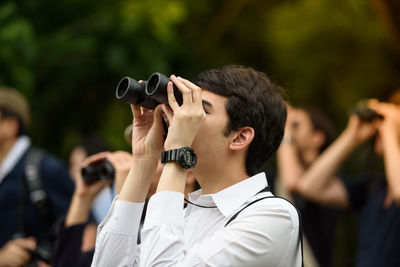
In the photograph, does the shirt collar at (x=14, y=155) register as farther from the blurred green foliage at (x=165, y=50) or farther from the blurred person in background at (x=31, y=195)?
the blurred green foliage at (x=165, y=50)

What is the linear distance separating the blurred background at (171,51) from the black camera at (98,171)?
2.80 meters

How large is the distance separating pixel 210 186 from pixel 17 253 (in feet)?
6.54

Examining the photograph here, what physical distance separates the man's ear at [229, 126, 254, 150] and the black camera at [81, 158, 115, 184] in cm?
93

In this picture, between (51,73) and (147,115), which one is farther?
(51,73)

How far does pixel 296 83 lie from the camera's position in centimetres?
745

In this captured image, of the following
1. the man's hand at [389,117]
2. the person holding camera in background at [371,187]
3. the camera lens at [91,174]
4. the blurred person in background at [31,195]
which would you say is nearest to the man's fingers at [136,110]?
the camera lens at [91,174]

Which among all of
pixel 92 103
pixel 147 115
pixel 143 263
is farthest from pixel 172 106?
pixel 92 103

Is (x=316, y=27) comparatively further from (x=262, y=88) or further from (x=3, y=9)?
(x=262, y=88)

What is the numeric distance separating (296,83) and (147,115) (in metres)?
5.09

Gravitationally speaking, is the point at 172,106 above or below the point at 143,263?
above

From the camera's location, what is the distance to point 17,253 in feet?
12.9

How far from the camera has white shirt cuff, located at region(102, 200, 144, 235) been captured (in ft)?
7.95

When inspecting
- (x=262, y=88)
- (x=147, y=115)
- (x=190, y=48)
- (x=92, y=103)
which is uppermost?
(x=262, y=88)

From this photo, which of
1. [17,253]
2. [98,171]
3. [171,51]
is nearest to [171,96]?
[98,171]
